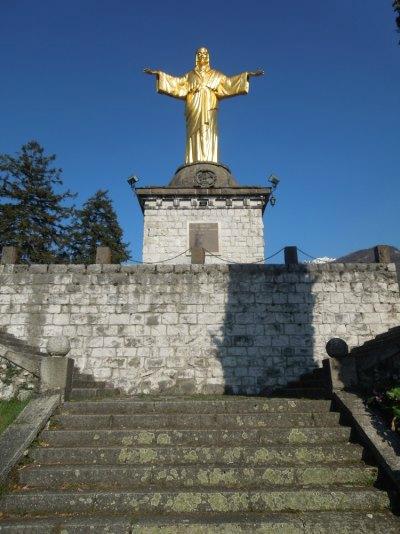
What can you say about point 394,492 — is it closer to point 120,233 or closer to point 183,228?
point 183,228

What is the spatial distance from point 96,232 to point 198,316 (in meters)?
18.6

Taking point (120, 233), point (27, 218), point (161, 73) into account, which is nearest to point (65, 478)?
point (161, 73)

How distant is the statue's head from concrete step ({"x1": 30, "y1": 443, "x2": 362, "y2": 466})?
15.8m

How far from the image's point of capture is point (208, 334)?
984 centimetres

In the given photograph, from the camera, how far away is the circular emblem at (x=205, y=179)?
14519mm

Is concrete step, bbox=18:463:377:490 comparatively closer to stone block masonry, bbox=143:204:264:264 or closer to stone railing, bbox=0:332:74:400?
stone railing, bbox=0:332:74:400

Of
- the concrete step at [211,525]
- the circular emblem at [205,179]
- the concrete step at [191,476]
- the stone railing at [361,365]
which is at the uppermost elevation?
the circular emblem at [205,179]

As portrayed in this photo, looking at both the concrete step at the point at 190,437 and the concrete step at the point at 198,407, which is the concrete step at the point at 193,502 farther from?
the concrete step at the point at 198,407

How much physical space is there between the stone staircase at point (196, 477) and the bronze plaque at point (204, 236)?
835 centimetres

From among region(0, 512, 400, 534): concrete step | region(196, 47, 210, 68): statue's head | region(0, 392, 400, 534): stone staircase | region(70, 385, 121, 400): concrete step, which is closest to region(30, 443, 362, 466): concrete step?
region(0, 392, 400, 534): stone staircase

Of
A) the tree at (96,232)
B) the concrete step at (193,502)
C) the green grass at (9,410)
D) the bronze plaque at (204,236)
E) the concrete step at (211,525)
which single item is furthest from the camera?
the tree at (96,232)

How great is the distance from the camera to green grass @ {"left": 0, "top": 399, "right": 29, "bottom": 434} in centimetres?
566

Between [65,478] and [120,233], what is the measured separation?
24482 mm

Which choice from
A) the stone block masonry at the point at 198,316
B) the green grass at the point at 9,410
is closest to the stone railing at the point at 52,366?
the green grass at the point at 9,410
